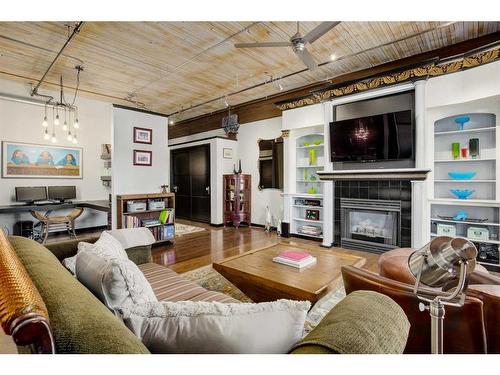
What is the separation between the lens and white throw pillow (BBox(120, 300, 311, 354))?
791 mm

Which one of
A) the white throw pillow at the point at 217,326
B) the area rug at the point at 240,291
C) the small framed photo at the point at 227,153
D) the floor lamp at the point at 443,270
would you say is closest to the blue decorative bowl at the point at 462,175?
the area rug at the point at 240,291

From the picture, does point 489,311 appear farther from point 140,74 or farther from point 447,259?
point 140,74

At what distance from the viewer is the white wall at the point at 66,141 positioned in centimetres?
495

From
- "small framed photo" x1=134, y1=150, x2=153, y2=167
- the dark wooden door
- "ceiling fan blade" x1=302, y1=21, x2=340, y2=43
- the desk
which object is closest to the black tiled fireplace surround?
"ceiling fan blade" x1=302, y1=21, x2=340, y2=43

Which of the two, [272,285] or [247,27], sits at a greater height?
[247,27]

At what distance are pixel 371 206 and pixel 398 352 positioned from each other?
375cm

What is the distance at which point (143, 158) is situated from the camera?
15.6 ft

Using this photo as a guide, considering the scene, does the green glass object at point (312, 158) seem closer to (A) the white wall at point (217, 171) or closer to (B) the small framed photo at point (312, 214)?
(B) the small framed photo at point (312, 214)

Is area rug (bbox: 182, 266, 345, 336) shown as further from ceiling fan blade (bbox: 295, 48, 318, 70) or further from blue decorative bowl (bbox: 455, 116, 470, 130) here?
blue decorative bowl (bbox: 455, 116, 470, 130)

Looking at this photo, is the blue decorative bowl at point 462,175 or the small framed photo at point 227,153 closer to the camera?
the blue decorative bowl at point 462,175

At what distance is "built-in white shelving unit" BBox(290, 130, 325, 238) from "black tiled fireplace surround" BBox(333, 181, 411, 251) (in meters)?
0.53

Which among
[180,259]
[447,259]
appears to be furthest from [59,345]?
[180,259]

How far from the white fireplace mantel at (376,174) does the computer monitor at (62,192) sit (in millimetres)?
5227

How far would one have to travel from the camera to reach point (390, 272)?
81.1 inches
